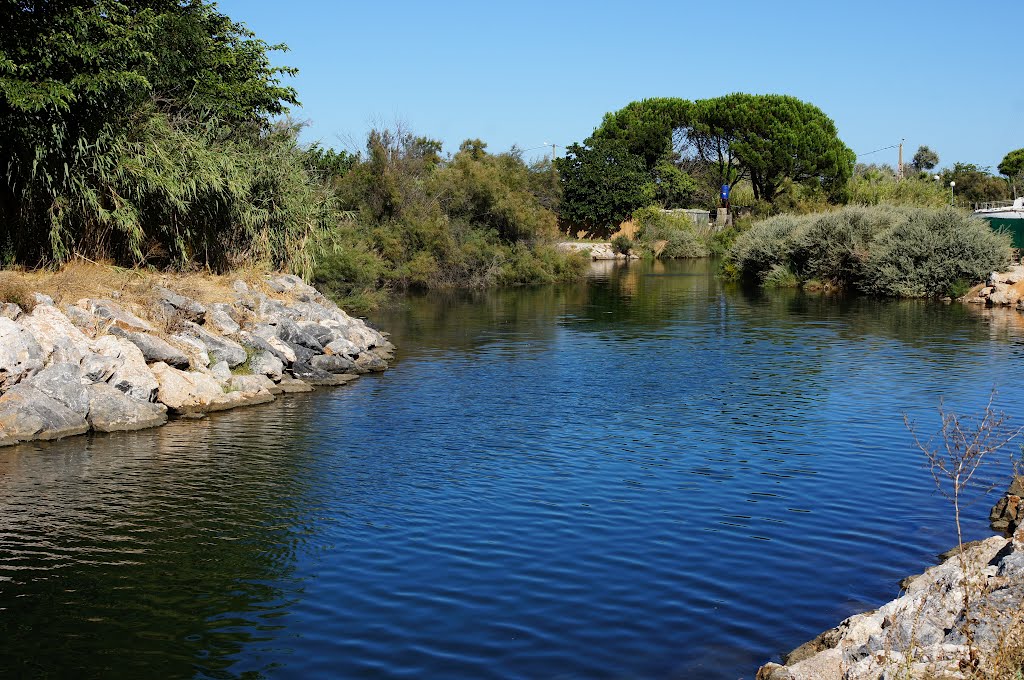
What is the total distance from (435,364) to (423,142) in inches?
1321

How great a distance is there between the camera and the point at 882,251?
54.1 meters

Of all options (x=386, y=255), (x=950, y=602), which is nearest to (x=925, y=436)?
(x=950, y=602)

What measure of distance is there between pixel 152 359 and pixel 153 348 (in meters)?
0.27

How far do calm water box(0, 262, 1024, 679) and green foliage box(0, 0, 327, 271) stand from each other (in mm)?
8658

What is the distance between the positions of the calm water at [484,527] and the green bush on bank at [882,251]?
2427cm

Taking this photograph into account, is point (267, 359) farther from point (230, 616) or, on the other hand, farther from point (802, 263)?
point (802, 263)

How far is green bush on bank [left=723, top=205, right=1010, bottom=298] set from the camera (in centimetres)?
5122

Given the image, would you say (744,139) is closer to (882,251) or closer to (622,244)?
(622,244)

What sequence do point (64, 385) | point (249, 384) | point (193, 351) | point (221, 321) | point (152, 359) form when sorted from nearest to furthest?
point (64, 385) < point (152, 359) < point (193, 351) < point (249, 384) < point (221, 321)

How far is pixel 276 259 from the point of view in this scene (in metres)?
38.4

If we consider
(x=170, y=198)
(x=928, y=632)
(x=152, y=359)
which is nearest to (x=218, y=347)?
(x=152, y=359)

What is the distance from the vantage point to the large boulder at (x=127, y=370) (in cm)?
2223

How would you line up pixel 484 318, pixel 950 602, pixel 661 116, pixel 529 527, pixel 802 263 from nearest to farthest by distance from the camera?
1. pixel 950 602
2. pixel 529 527
3. pixel 484 318
4. pixel 802 263
5. pixel 661 116

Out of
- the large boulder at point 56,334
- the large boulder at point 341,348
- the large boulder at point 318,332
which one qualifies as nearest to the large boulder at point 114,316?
the large boulder at point 56,334
